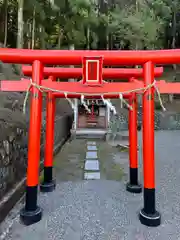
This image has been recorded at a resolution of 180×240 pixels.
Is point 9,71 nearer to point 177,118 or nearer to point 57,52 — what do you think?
point 57,52

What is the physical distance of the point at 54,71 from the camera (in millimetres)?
3342

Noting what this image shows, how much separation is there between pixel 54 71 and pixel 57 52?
2.03 feet

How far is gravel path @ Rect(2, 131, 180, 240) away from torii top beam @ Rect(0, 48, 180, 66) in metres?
2.29

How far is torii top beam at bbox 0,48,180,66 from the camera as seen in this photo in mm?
2682

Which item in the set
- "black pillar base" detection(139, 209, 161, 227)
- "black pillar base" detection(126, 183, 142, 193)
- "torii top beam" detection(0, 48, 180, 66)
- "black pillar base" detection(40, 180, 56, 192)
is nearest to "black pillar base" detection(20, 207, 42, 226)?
"black pillar base" detection(40, 180, 56, 192)

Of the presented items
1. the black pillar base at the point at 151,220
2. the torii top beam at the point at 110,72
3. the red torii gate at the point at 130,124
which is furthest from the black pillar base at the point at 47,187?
the torii top beam at the point at 110,72

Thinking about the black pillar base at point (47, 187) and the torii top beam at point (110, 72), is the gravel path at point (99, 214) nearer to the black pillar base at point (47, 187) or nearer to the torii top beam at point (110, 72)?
the black pillar base at point (47, 187)

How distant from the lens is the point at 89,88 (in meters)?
2.79

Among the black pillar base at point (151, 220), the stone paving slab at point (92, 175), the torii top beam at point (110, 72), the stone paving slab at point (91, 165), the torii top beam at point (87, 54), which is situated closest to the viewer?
the black pillar base at point (151, 220)

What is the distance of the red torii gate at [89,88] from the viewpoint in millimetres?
2654

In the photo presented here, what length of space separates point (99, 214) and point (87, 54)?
239 cm

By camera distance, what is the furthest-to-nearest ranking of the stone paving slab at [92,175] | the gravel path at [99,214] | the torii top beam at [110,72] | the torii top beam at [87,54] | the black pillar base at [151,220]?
the stone paving slab at [92,175]
the torii top beam at [110,72]
the torii top beam at [87,54]
the black pillar base at [151,220]
the gravel path at [99,214]

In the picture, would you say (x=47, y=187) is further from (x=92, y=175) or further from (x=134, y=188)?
(x=134, y=188)

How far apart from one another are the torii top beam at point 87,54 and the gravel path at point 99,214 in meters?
2.29
